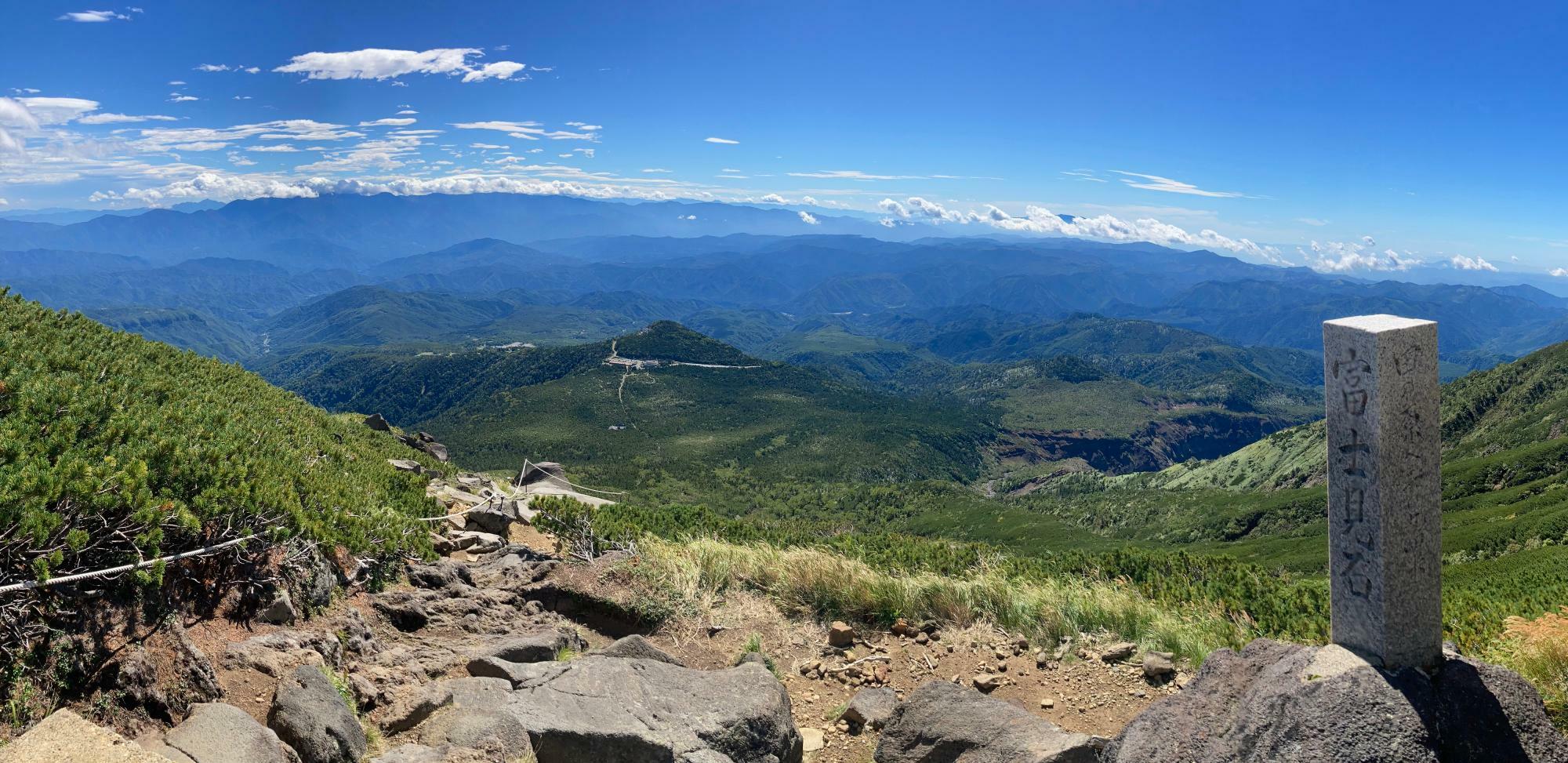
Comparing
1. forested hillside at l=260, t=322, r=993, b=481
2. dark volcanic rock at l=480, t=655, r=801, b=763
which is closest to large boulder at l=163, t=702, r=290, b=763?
dark volcanic rock at l=480, t=655, r=801, b=763

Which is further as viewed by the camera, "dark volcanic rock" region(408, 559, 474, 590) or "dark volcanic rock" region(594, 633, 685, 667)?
"dark volcanic rock" region(408, 559, 474, 590)

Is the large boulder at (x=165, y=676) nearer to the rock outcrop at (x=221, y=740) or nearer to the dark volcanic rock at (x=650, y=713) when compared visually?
the rock outcrop at (x=221, y=740)

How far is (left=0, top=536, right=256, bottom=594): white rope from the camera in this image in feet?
19.1

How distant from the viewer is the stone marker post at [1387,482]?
627 centimetres

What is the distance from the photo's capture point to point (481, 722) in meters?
6.87

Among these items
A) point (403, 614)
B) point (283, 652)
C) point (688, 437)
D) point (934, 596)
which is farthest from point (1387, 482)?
point (688, 437)

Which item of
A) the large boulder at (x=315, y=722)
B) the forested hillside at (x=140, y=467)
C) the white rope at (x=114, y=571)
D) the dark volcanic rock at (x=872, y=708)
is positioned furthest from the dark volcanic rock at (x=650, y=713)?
the forested hillside at (x=140, y=467)

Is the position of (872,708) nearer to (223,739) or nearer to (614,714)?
(614,714)

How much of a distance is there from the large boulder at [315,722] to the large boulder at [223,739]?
174 mm

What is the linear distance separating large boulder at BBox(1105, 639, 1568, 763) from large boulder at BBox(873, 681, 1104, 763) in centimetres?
47

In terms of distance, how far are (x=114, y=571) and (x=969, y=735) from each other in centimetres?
768

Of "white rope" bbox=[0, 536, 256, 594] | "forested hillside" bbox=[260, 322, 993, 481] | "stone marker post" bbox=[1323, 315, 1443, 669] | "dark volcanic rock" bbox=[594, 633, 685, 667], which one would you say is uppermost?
"stone marker post" bbox=[1323, 315, 1443, 669]

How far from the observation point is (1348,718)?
5.77 metres

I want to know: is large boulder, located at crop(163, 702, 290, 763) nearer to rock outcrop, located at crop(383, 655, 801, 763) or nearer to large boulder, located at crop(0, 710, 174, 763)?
large boulder, located at crop(0, 710, 174, 763)
